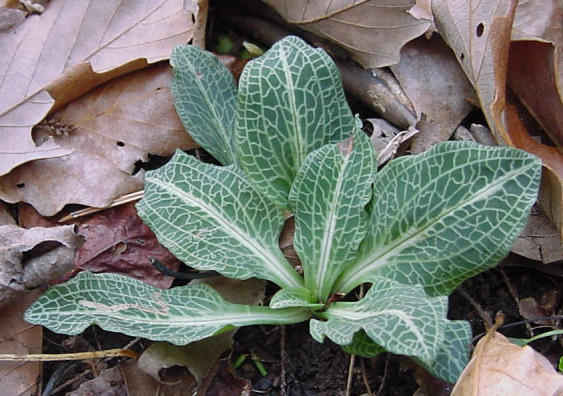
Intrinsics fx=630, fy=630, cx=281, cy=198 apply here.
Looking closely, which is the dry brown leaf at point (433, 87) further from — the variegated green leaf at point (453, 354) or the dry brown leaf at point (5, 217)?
the dry brown leaf at point (5, 217)

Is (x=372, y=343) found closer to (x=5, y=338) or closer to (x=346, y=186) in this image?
(x=346, y=186)

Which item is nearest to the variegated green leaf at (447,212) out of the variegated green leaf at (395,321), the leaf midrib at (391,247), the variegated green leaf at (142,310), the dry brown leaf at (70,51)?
the leaf midrib at (391,247)

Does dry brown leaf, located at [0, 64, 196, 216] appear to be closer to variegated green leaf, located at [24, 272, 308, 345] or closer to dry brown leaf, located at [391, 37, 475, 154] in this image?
variegated green leaf, located at [24, 272, 308, 345]

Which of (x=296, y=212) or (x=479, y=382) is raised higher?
(x=296, y=212)

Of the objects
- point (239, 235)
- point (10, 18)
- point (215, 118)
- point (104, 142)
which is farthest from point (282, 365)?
point (10, 18)

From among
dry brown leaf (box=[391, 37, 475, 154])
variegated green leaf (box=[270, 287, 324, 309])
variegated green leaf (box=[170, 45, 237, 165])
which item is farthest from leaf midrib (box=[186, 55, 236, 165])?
dry brown leaf (box=[391, 37, 475, 154])

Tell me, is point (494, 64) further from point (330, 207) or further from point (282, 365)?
point (282, 365)

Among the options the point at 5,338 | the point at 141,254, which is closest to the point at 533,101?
the point at 141,254
